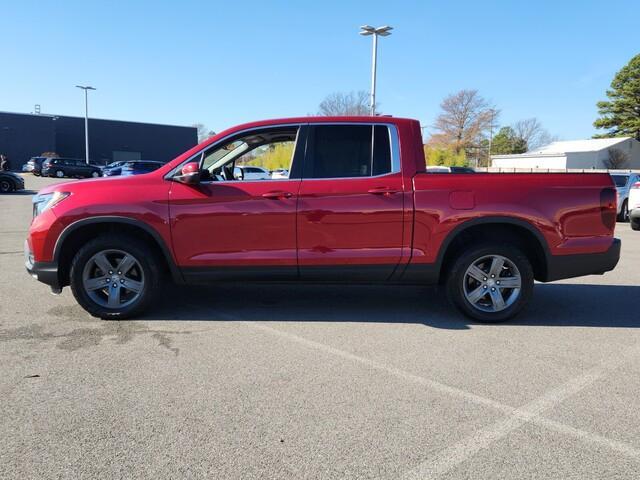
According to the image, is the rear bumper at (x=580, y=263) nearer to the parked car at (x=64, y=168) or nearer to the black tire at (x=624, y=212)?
the black tire at (x=624, y=212)

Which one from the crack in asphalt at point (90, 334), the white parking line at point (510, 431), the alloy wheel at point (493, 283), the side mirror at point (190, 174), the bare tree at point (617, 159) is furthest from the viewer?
the bare tree at point (617, 159)

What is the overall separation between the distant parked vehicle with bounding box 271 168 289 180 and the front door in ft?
0.18

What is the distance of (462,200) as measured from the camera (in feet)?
15.4

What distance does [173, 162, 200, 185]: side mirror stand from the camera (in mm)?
4516

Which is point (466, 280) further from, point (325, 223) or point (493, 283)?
point (325, 223)

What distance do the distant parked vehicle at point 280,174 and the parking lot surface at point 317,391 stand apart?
139 centimetres

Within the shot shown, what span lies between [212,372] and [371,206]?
2.05 meters

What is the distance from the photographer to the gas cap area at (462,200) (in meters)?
4.69

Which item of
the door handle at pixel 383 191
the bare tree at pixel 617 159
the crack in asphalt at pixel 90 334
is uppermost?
the bare tree at pixel 617 159

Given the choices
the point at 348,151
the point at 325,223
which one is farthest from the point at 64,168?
the point at 325,223

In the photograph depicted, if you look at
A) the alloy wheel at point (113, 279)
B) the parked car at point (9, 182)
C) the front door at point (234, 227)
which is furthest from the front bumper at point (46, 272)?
the parked car at point (9, 182)

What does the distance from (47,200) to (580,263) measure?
204 inches

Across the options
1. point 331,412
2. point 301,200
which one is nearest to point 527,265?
point 301,200

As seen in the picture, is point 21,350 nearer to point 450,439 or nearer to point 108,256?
point 108,256
